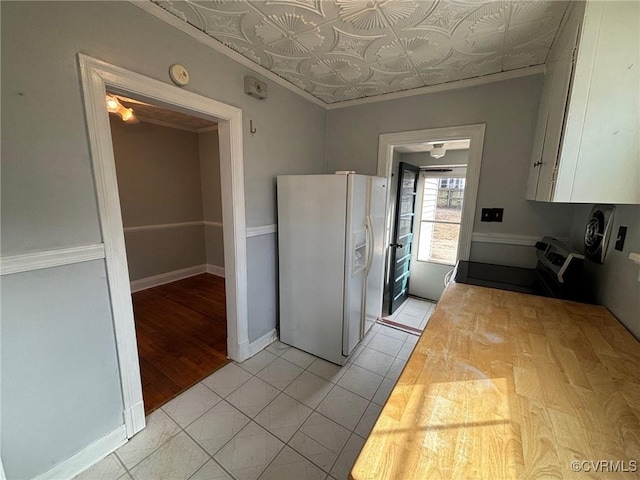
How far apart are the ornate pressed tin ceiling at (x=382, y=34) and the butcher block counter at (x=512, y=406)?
5.20 ft

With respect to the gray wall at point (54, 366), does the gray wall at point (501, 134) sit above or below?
above

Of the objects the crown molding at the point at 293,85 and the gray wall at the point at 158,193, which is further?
the gray wall at the point at 158,193

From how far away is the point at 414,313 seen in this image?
138 inches

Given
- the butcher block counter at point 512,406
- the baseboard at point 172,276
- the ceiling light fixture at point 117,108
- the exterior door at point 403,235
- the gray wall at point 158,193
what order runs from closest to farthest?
the butcher block counter at point 512,406 < the ceiling light fixture at point 117,108 < the exterior door at point 403,235 < the gray wall at point 158,193 < the baseboard at point 172,276

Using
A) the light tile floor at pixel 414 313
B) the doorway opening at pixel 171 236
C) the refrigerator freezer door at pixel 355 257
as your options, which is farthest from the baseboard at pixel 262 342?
the light tile floor at pixel 414 313

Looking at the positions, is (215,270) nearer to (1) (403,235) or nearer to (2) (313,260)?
(2) (313,260)

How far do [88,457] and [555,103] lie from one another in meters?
3.14

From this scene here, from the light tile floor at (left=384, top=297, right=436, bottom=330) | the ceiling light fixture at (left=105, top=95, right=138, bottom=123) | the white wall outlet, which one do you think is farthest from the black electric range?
the ceiling light fixture at (left=105, top=95, right=138, bottom=123)

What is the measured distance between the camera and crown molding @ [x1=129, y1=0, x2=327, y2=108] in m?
1.35

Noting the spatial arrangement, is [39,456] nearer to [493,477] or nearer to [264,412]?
[264,412]

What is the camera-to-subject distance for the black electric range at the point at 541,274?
1488 millimetres

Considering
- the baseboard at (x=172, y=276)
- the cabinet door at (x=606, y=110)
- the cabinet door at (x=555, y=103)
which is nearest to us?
the cabinet door at (x=606, y=110)

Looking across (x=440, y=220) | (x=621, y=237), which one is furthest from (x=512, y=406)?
(x=440, y=220)

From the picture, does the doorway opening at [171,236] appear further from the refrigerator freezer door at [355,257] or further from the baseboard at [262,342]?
the refrigerator freezer door at [355,257]
